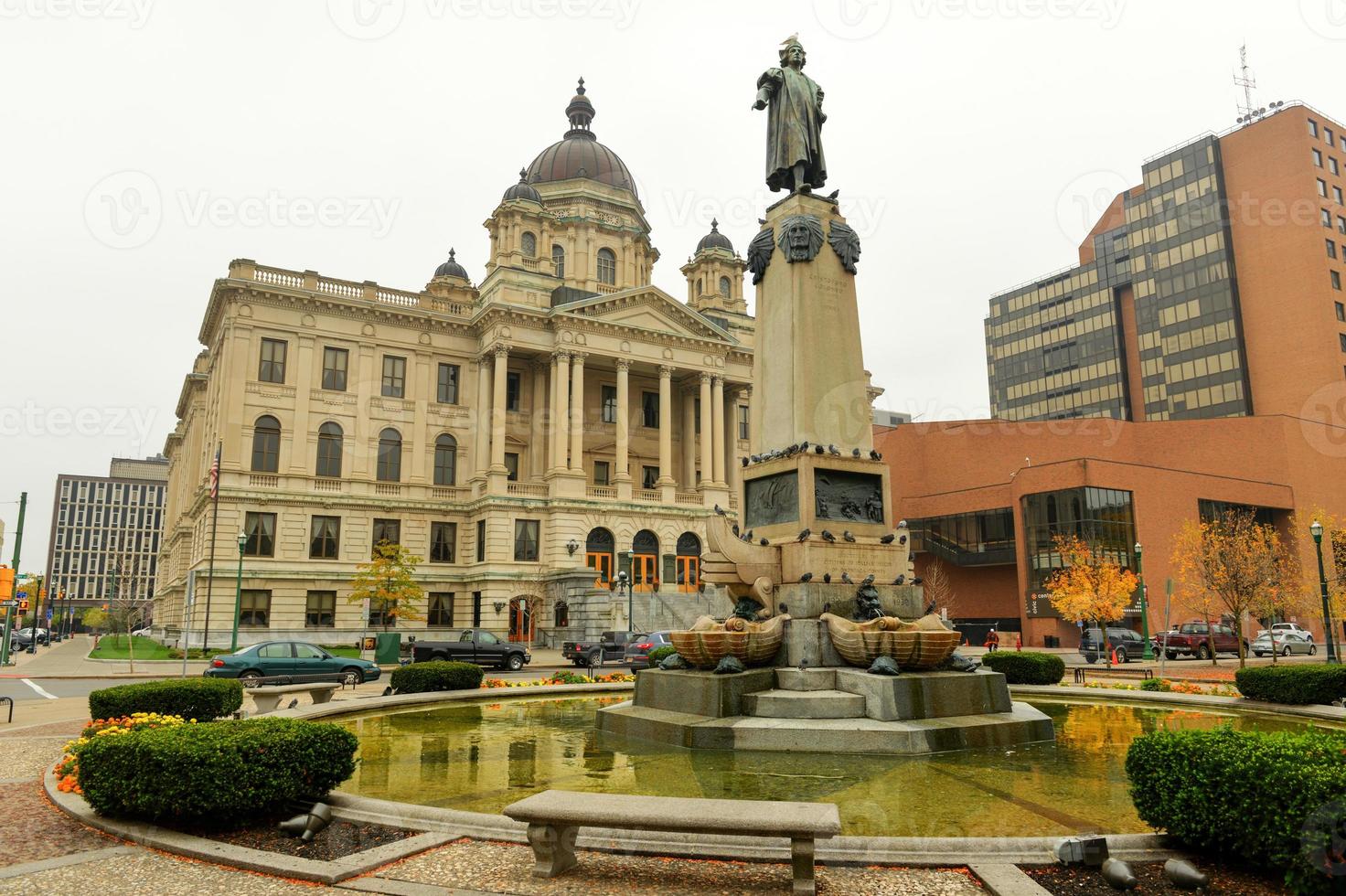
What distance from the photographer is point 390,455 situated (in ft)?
183

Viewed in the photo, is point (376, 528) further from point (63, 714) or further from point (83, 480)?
point (83, 480)

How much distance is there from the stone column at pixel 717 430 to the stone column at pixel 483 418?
15.1 meters

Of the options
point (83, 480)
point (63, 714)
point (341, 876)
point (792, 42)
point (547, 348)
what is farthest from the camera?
point (83, 480)

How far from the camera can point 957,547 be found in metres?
67.1

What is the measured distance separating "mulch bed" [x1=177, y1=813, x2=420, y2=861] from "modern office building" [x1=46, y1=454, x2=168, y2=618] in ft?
560

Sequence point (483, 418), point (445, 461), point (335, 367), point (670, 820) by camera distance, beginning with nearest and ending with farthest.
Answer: point (670, 820), point (335, 367), point (483, 418), point (445, 461)

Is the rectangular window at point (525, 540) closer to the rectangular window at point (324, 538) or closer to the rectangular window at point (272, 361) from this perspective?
the rectangular window at point (324, 538)

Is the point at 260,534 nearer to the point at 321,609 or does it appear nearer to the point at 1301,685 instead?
the point at 321,609

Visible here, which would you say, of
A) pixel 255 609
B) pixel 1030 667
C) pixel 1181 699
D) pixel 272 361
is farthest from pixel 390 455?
pixel 1181 699

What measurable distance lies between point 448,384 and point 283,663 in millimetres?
34466

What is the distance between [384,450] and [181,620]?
18.9 m

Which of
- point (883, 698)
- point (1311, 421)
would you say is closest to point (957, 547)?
point (1311, 421)

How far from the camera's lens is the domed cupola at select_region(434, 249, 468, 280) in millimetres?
72188

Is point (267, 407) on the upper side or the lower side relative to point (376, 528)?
upper
